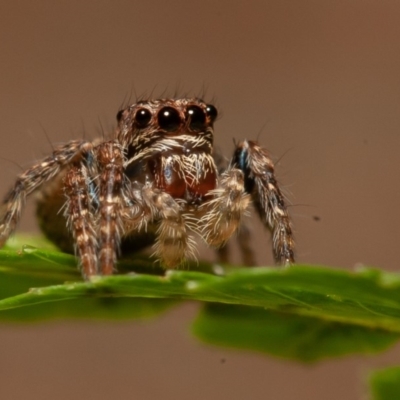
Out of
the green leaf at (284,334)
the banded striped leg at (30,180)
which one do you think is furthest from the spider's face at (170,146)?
the green leaf at (284,334)

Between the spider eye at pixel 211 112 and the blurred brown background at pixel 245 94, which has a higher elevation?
the blurred brown background at pixel 245 94

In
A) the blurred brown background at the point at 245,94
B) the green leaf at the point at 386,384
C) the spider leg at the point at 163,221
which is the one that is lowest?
the green leaf at the point at 386,384

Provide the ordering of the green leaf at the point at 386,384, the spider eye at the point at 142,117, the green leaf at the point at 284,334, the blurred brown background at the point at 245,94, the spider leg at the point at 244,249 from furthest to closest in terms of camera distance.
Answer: the blurred brown background at the point at 245,94, the spider leg at the point at 244,249, the spider eye at the point at 142,117, the green leaf at the point at 284,334, the green leaf at the point at 386,384

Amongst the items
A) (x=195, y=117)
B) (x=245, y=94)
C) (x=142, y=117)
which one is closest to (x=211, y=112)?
(x=195, y=117)

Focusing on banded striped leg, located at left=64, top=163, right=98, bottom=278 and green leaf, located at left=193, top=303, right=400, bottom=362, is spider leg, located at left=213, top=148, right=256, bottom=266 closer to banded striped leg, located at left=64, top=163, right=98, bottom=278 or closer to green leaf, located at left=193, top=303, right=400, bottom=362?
green leaf, located at left=193, top=303, right=400, bottom=362

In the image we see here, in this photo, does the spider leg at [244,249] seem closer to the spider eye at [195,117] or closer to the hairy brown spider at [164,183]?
the hairy brown spider at [164,183]

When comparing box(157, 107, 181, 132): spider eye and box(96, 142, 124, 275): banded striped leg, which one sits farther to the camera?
box(157, 107, 181, 132): spider eye

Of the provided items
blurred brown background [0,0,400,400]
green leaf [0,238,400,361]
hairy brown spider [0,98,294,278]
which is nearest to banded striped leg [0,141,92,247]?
hairy brown spider [0,98,294,278]
